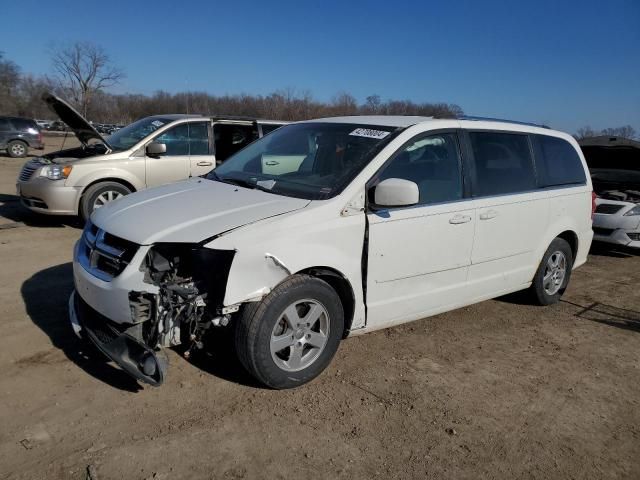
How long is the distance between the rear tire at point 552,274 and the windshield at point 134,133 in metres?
6.01

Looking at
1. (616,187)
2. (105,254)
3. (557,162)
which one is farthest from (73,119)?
(616,187)

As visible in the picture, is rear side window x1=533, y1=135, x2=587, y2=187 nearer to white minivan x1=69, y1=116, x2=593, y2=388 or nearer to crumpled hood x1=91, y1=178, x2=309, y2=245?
white minivan x1=69, y1=116, x2=593, y2=388

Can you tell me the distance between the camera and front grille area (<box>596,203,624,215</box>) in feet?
26.4

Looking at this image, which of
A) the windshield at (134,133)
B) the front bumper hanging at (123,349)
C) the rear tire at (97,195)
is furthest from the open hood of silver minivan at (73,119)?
the front bumper hanging at (123,349)

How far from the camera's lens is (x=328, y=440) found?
2.94 m

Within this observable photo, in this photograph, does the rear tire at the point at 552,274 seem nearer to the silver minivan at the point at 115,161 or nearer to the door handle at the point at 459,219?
the door handle at the point at 459,219

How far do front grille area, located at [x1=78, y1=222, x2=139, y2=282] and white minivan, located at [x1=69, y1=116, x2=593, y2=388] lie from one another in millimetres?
12

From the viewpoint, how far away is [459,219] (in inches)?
161

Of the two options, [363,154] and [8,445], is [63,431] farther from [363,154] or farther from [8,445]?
[363,154]

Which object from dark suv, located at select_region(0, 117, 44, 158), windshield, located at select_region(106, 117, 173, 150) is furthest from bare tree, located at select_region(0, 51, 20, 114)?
windshield, located at select_region(106, 117, 173, 150)

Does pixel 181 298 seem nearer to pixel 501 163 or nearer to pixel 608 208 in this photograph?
pixel 501 163

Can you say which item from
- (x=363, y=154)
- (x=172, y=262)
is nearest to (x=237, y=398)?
(x=172, y=262)

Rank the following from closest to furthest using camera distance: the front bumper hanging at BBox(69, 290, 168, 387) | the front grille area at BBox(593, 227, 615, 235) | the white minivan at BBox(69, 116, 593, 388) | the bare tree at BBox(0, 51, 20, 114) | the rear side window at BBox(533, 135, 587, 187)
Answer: the front bumper hanging at BBox(69, 290, 168, 387)
the white minivan at BBox(69, 116, 593, 388)
the rear side window at BBox(533, 135, 587, 187)
the front grille area at BBox(593, 227, 615, 235)
the bare tree at BBox(0, 51, 20, 114)

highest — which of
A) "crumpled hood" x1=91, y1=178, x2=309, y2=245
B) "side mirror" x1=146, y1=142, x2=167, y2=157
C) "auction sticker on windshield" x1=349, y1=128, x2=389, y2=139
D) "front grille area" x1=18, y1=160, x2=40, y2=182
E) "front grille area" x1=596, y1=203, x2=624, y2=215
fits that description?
"auction sticker on windshield" x1=349, y1=128, x2=389, y2=139
